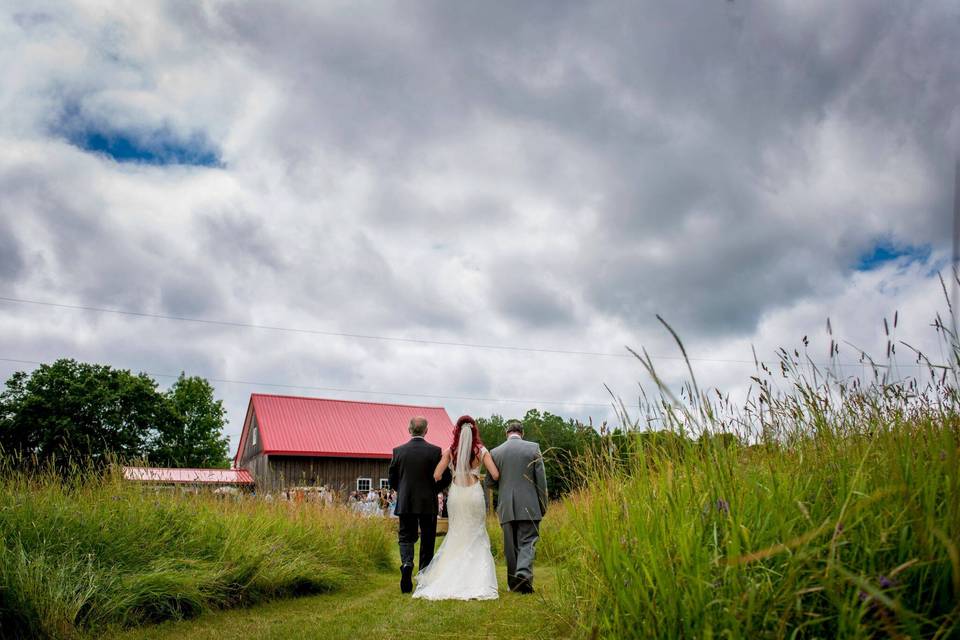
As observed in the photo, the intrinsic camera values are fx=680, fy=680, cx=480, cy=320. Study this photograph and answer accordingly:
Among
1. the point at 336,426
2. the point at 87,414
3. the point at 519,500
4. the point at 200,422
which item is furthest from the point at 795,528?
the point at 200,422

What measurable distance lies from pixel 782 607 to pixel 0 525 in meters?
6.58

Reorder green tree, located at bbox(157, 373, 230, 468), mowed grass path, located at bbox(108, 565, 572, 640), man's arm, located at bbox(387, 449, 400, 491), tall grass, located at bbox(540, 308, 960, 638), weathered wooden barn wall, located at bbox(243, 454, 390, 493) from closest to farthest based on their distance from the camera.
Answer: tall grass, located at bbox(540, 308, 960, 638)
mowed grass path, located at bbox(108, 565, 572, 640)
man's arm, located at bbox(387, 449, 400, 491)
weathered wooden barn wall, located at bbox(243, 454, 390, 493)
green tree, located at bbox(157, 373, 230, 468)

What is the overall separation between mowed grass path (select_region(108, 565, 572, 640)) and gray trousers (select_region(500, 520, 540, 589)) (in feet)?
0.94

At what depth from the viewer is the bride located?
25.2ft

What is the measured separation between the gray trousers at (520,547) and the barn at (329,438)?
27.0m

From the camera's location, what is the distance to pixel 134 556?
648cm

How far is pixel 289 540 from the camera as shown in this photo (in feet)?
28.4

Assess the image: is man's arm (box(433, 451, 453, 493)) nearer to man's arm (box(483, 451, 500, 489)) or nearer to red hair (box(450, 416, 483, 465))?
red hair (box(450, 416, 483, 465))

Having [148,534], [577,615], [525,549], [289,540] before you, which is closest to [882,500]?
[577,615]

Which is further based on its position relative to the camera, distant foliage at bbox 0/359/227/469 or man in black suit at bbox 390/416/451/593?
distant foliage at bbox 0/359/227/469

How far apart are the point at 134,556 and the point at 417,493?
334 centimetres

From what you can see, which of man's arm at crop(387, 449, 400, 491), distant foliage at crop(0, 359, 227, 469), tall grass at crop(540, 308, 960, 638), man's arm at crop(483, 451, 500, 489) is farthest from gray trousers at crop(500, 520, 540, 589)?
distant foliage at crop(0, 359, 227, 469)

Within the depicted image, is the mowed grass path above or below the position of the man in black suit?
below

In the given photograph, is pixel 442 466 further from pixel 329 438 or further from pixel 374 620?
pixel 329 438
